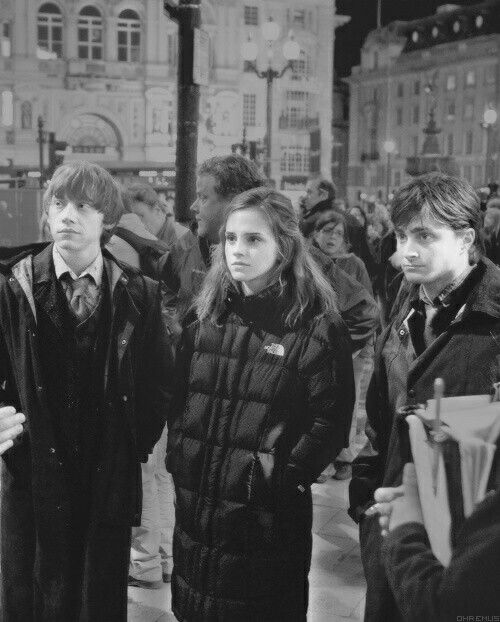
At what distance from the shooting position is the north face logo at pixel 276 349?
3354 mm

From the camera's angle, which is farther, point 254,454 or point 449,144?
point 449,144

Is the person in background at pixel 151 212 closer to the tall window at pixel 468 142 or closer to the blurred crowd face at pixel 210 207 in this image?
the blurred crowd face at pixel 210 207

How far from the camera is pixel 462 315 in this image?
9.20ft

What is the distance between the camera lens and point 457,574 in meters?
1.71

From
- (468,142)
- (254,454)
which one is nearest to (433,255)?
(254,454)

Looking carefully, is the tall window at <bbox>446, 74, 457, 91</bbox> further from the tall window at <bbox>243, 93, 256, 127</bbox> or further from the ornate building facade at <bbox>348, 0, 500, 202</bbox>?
the tall window at <bbox>243, 93, 256, 127</bbox>

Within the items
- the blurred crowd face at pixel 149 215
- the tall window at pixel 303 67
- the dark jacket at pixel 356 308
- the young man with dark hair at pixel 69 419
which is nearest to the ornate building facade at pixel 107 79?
the tall window at pixel 303 67

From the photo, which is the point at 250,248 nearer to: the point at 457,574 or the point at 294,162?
the point at 457,574

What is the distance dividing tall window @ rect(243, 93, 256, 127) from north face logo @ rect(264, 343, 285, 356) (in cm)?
5442

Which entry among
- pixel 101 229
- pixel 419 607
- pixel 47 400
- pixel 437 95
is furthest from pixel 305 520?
pixel 437 95

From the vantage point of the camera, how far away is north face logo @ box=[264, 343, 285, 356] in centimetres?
335

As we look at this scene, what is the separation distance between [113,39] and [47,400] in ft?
174

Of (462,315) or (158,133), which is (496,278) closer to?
(462,315)

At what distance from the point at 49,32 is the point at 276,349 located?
175 ft
